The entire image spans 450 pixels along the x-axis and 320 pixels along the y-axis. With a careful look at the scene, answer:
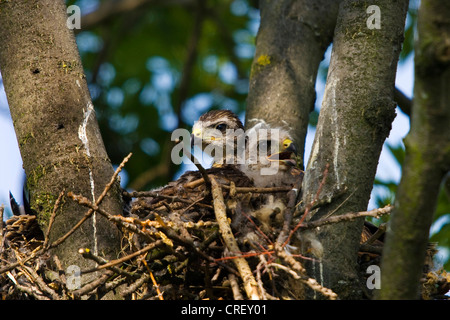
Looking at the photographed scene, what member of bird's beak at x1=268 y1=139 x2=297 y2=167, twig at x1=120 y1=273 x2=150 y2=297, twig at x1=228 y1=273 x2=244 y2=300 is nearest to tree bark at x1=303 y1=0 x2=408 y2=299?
twig at x1=228 y1=273 x2=244 y2=300

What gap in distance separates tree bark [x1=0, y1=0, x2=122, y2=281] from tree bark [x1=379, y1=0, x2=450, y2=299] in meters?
1.73

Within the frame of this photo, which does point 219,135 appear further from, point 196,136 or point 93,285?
point 93,285

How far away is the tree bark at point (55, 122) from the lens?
3.56 m

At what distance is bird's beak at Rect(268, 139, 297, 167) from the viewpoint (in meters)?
4.81

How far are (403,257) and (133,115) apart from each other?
5.61 metres

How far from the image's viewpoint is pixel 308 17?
5535 mm

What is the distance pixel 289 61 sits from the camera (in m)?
5.39

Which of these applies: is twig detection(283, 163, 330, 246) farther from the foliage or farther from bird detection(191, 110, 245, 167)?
the foliage

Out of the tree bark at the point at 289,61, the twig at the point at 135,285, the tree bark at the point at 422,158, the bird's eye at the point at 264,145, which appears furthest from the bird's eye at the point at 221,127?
the tree bark at the point at 422,158

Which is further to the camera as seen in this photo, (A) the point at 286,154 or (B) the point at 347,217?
(A) the point at 286,154

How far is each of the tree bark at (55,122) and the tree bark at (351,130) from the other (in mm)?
1255

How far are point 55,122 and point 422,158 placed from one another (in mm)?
2277

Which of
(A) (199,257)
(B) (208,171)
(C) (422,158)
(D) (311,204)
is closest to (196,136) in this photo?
(B) (208,171)

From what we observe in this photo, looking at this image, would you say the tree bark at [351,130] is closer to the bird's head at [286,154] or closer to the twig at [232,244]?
the twig at [232,244]
